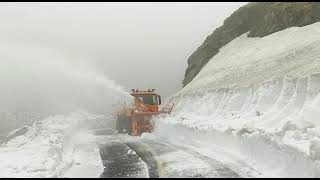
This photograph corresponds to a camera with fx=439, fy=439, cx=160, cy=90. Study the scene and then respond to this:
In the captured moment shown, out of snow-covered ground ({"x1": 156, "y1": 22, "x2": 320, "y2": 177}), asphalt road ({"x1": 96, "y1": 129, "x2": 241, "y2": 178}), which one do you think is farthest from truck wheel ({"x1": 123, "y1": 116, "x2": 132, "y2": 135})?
asphalt road ({"x1": 96, "y1": 129, "x2": 241, "y2": 178})

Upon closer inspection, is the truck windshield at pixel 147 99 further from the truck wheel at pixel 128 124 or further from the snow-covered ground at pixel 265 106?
the snow-covered ground at pixel 265 106

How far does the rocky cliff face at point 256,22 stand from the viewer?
37094 millimetres

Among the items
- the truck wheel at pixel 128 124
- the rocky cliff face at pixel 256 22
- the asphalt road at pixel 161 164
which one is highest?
the rocky cliff face at pixel 256 22

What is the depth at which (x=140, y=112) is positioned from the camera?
26.9 m

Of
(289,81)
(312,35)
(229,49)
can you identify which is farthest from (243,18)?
(289,81)

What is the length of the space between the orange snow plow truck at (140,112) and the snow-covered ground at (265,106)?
127 cm

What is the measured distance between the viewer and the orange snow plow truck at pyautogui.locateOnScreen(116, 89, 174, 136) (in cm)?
2688

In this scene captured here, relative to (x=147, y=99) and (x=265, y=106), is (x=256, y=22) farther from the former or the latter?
(x=265, y=106)

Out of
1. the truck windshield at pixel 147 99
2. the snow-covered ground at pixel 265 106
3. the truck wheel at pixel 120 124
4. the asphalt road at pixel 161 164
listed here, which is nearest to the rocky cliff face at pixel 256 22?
the snow-covered ground at pixel 265 106

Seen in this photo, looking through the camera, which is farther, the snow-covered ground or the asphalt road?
the asphalt road

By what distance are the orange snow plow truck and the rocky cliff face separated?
15266mm

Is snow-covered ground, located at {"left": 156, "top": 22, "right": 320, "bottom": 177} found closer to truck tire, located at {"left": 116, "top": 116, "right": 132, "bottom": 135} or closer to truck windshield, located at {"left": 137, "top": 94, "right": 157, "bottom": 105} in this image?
truck windshield, located at {"left": 137, "top": 94, "right": 157, "bottom": 105}

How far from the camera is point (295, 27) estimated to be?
3575 centimetres

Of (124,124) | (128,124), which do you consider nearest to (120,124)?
(124,124)
